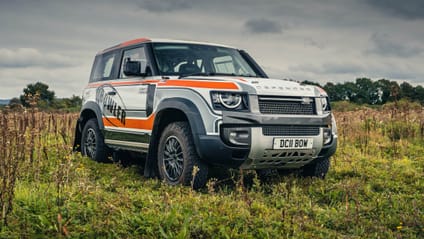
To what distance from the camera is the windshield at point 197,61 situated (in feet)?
23.8

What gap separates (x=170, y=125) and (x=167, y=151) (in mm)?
335

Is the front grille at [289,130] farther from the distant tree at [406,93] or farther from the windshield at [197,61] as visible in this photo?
the distant tree at [406,93]

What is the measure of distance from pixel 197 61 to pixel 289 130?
1.98 meters

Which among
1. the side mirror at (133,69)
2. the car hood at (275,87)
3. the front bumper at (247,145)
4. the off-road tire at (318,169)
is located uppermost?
the side mirror at (133,69)

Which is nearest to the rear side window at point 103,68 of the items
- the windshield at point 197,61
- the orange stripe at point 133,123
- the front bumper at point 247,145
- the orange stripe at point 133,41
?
the orange stripe at point 133,41

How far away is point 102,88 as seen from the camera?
339 inches

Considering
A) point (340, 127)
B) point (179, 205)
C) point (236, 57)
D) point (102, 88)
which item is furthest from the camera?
point (340, 127)

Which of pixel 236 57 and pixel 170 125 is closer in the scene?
pixel 170 125

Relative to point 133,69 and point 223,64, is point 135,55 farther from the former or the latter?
point 223,64

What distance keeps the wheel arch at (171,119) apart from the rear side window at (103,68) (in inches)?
83.8

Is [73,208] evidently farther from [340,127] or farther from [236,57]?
[340,127]

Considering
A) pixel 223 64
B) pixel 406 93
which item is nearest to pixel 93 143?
pixel 223 64

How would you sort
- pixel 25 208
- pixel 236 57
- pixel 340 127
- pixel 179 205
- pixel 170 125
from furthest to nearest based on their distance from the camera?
pixel 340 127 < pixel 236 57 < pixel 170 125 < pixel 179 205 < pixel 25 208

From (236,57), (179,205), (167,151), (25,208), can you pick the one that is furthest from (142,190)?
(236,57)
